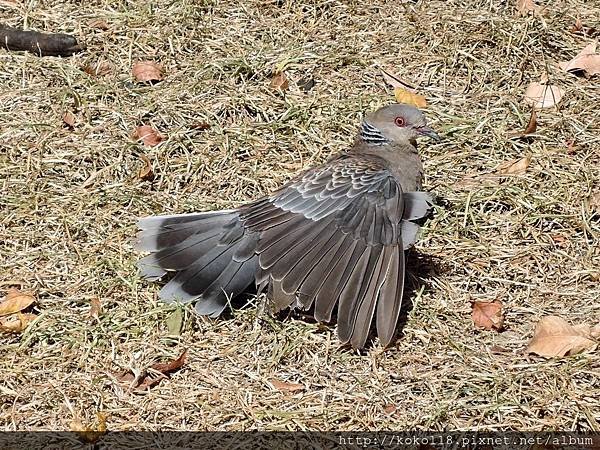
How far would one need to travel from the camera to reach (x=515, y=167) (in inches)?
217

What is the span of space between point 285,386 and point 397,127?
1.85m

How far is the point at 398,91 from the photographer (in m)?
6.12

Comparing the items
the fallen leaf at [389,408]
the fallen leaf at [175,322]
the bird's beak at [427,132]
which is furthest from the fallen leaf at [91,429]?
the bird's beak at [427,132]

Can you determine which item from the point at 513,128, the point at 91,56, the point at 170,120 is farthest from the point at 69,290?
the point at 513,128

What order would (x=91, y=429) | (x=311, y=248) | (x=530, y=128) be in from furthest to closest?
(x=530, y=128) < (x=311, y=248) < (x=91, y=429)

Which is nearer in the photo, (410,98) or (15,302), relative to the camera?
(15,302)

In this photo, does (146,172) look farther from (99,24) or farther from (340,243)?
(99,24)

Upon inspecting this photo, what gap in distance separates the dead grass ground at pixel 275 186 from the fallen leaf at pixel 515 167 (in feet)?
0.16

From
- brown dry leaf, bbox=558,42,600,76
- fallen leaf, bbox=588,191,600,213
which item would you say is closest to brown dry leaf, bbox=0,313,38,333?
fallen leaf, bbox=588,191,600,213

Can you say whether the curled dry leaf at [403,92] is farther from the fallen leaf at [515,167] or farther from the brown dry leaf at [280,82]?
the fallen leaf at [515,167]

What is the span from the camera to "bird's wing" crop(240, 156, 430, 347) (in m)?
4.26

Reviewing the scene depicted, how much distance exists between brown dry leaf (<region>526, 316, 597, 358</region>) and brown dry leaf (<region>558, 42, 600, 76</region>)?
96.4 inches

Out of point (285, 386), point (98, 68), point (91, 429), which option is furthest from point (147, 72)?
point (91, 429)

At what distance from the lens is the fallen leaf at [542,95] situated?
19.6 ft
